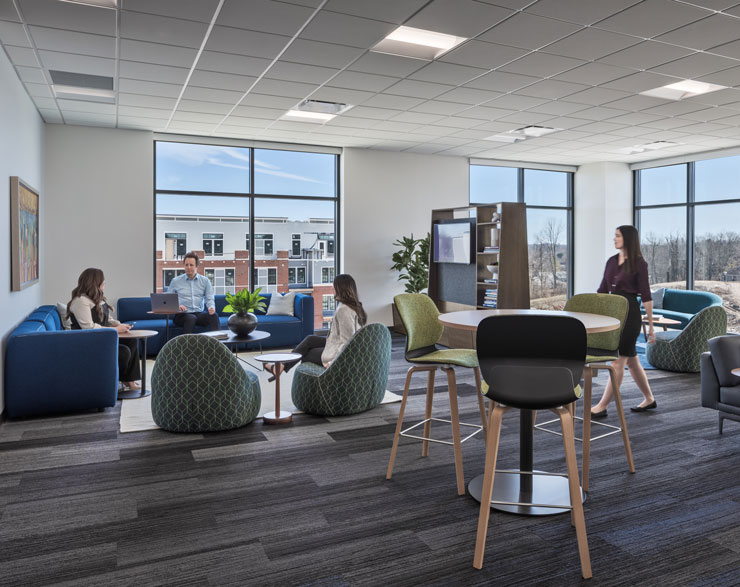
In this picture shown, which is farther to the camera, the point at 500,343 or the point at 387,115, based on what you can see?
the point at 387,115

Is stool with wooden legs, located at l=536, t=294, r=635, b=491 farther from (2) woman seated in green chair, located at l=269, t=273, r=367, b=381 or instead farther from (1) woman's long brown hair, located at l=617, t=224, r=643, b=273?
(2) woman seated in green chair, located at l=269, t=273, r=367, b=381

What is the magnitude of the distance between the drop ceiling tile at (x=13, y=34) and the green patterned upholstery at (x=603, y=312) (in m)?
4.08

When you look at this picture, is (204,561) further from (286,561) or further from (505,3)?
(505,3)

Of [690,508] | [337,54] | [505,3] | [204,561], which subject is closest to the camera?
[204,561]

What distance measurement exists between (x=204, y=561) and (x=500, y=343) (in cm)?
142

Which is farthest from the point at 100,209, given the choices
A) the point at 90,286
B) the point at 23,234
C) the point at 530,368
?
the point at 530,368

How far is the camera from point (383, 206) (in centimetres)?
877

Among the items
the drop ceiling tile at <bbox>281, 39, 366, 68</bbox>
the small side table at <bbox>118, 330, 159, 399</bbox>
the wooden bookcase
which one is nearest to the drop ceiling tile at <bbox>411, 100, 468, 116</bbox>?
the wooden bookcase

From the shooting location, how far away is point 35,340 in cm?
423

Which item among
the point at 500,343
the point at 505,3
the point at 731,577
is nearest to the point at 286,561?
the point at 500,343

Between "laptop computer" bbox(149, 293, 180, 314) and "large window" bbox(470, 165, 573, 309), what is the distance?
552 centimetres

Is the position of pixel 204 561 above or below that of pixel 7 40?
below

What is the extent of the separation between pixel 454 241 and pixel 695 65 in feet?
11.3

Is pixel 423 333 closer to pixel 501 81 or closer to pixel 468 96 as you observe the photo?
pixel 501 81
